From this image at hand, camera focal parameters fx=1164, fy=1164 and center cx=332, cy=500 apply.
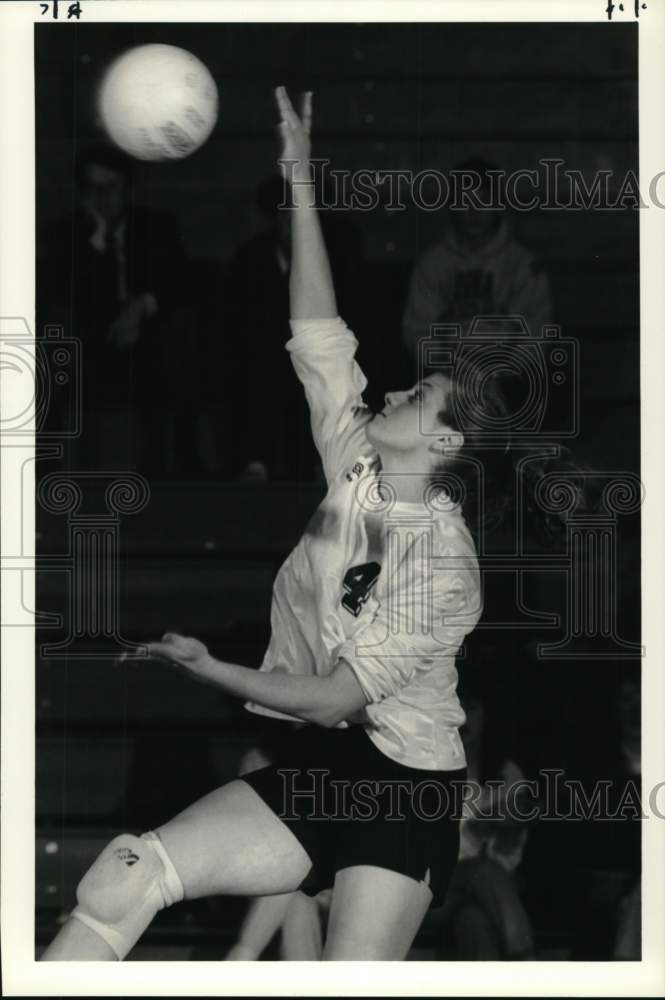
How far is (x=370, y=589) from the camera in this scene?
117 inches

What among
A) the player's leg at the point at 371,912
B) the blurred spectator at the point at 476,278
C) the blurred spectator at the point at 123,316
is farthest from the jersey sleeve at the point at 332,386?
the player's leg at the point at 371,912

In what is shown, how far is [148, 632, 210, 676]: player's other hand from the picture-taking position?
2.98m

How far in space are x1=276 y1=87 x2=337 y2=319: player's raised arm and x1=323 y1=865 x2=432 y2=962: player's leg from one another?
56.8 inches

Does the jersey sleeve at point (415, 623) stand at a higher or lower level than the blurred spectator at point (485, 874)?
higher

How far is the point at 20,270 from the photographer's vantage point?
3051 millimetres

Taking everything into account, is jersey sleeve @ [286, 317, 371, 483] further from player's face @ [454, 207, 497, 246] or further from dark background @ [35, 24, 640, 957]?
player's face @ [454, 207, 497, 246]

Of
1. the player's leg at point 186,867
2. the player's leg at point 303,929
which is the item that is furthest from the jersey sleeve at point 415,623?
the player's leg at point 303,929

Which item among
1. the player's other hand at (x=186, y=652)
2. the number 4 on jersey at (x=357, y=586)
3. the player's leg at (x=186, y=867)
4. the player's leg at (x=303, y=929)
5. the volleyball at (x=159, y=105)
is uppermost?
the volleyball at (x=159, y=105)

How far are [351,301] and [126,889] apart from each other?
161 centimetres

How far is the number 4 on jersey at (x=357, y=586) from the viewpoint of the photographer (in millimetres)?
2973

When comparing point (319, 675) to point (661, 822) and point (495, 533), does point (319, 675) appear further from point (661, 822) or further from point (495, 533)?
point (661, 822)

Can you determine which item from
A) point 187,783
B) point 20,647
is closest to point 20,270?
point 20,647
